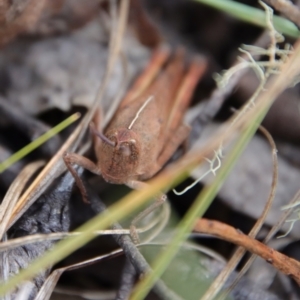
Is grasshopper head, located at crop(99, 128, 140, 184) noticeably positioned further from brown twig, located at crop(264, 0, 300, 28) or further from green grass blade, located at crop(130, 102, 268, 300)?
brown twig, located at crop(264, 0, 300, 28)

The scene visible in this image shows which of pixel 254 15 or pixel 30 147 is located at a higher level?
pixel 254 15

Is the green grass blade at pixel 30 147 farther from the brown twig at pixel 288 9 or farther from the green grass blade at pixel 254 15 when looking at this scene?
the brown twig at pixel 288 9

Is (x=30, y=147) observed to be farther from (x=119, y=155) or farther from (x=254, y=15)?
(x=254, y=15)

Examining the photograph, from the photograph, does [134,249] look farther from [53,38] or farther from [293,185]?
[53,38]

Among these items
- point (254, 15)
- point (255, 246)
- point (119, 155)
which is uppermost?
point (254, 15)

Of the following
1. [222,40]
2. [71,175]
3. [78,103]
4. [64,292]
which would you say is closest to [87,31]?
[78,103]

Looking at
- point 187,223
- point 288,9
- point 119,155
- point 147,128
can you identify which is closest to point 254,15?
point 288,9

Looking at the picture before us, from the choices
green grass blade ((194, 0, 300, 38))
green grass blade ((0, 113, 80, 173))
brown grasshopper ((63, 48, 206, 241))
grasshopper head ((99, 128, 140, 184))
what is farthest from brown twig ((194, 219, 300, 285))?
green grass blade ((194, 0, 300, 38))
